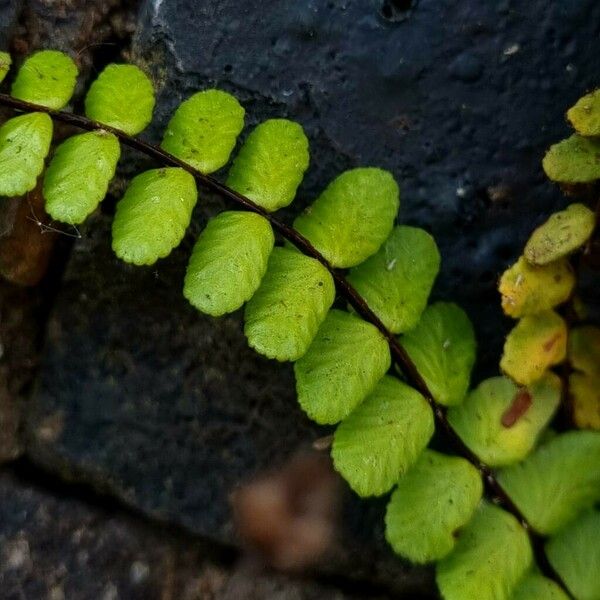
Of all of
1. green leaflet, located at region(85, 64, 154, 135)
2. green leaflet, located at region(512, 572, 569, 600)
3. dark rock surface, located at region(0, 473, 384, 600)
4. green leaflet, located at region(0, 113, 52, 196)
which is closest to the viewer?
green leaflet, located at region(0, 113, 52, 196)

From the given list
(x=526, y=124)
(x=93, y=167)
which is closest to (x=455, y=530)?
(x=526, y=124)

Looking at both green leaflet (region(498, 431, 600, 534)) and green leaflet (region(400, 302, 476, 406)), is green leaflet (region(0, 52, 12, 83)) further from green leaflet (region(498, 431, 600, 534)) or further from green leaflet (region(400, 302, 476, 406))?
green leaflet (region(498, 431, 600, 534))

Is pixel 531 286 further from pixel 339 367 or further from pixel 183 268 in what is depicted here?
pixel 183 268

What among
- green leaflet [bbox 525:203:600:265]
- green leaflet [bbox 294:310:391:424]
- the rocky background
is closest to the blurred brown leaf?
the rocky background

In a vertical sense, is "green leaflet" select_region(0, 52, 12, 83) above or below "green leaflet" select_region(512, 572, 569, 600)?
above

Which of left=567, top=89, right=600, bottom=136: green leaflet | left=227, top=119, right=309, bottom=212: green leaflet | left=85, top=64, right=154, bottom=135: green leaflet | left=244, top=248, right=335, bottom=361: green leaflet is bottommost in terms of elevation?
left=244, top=248, right=335, bottom=361: green leaflet

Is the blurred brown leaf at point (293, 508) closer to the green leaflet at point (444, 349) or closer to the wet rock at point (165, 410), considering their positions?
the wet rock at point (165, 410)

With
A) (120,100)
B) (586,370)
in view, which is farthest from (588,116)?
(120,100)

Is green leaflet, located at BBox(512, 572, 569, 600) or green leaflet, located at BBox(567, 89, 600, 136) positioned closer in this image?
green leaflet, located at BBox(567, 89, 600, 136)
